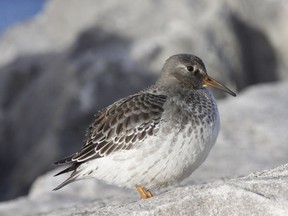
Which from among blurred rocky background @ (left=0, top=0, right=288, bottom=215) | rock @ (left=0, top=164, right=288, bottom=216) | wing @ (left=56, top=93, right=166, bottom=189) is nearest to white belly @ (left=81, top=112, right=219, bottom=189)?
wing @ (left=56, top=93, right=166, bottom=189)

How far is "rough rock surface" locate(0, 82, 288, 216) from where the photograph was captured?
6.61m

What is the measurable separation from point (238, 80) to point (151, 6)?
2.58m

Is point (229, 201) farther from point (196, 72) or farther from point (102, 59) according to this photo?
point (102, 59)

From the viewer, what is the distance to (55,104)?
18109 mm

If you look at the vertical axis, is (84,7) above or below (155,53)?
above

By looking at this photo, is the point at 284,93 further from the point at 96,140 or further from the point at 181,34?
the point at 96,140

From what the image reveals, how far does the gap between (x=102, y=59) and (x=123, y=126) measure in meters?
9.05

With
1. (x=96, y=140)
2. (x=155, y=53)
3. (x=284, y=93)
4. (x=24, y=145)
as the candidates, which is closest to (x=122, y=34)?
(x=155, y=53)

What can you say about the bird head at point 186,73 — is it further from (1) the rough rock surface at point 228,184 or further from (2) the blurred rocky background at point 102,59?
(2) the blurred rocky background at point 102,59

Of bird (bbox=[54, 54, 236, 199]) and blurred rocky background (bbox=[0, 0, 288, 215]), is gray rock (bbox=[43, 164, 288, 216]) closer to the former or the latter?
bird (bbox=[54, 54, 236, 199])

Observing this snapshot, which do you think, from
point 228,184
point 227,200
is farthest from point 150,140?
point 227,200

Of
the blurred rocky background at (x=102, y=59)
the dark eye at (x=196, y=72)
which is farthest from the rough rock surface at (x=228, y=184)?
the blurred rocky background at (x=102, y=59)

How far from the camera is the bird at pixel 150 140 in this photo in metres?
8.29

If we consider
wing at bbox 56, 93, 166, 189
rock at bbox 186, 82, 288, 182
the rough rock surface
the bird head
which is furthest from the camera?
rock at bbox 186, 82, 288, 182
